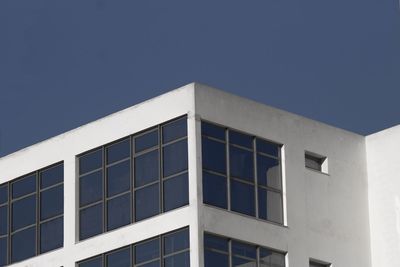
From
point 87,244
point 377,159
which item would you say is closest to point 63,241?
point 87,244

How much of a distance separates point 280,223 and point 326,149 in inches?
150

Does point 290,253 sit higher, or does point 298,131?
point 298,131

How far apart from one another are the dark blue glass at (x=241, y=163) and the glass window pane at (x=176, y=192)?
6.22 feet

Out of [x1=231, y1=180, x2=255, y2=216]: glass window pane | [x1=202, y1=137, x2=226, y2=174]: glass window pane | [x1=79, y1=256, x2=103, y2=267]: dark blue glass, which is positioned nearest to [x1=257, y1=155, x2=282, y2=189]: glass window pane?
[x1=231, y1=180, x2=255, y2=216]: glass window pane

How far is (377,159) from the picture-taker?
2702 inches

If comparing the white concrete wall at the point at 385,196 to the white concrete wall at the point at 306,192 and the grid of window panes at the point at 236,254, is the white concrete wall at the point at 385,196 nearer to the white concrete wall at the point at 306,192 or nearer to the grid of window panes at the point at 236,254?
the white concrete wall at the point at 306,192

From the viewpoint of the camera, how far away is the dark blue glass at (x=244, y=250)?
209 ft

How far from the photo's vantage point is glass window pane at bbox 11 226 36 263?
2719 inches

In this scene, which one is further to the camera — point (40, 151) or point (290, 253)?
point (40, 151)

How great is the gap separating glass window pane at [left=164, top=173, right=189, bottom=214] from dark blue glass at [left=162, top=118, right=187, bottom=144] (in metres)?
1.37

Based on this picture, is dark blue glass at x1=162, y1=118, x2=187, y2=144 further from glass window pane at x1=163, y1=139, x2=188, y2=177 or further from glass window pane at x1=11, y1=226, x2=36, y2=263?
glass window pane at x1=11, y1=226, x2=36, y2=263

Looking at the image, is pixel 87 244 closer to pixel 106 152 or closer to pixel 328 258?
pixel 106 152

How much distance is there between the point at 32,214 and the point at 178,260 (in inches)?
323

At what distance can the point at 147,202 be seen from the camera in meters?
64.9
